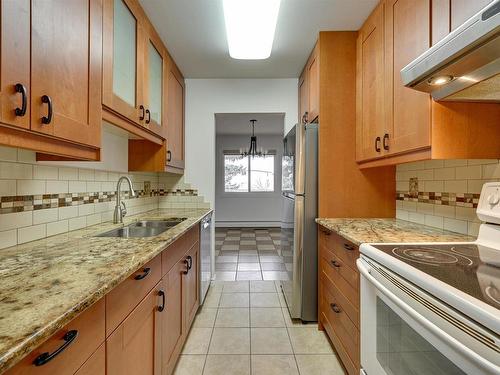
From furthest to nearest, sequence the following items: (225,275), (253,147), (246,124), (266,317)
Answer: (253,147) → (246,124) → (225,275) → (266,317)

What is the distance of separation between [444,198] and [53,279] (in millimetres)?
1945

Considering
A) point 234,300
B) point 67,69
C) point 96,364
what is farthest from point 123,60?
point 234,300

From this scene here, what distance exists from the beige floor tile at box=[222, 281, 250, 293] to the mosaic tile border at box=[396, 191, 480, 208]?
69.5 inches

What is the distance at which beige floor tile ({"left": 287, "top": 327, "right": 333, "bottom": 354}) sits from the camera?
1.88m

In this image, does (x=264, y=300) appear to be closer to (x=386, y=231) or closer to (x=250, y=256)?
(x=386, y=231)

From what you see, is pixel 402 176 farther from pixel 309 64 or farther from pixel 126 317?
pixel 126 317

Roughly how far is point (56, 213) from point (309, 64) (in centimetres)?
229

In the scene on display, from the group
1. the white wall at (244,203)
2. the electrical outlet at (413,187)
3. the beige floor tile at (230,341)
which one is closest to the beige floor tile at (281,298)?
the beige floor tile at (230,341)

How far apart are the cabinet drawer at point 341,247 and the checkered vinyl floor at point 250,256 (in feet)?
1.69

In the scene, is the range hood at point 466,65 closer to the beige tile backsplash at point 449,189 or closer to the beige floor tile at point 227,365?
the beige tile backsplash at point 449,189

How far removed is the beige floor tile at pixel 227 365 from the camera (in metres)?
1.66

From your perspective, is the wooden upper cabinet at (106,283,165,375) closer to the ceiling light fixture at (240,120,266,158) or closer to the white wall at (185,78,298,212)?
the white wall at (185,78,298,212)

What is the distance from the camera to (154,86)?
2201 millimetres

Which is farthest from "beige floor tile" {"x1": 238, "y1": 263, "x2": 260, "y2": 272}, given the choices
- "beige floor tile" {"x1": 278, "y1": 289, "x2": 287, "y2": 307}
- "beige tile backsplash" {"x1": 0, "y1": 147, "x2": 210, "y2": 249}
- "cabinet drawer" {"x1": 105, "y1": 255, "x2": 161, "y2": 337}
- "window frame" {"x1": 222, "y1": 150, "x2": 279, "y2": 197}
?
"window frame" {"x1": 222, "y1": 150, "x2": 279, "y2": 197}
